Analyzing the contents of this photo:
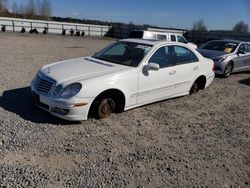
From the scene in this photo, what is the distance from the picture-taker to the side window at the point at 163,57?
607cm

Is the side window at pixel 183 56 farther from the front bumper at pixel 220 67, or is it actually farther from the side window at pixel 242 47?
the side window at pixel 242 47

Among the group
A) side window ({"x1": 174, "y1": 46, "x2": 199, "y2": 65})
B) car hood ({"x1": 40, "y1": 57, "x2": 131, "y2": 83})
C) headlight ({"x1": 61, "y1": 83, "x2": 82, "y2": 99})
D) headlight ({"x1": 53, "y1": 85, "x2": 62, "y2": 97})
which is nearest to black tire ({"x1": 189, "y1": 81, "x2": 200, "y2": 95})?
side window ({"x1": 174, "y1": 46, "x2": 199, "y2": 65})

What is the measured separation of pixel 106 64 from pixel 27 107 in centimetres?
176

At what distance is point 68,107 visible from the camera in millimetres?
4699

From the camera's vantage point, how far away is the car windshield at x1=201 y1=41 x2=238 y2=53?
11.3m

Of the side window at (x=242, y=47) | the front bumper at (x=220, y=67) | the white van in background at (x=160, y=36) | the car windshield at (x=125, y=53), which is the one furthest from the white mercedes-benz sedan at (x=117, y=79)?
the white van in background at (x=160, y=36)

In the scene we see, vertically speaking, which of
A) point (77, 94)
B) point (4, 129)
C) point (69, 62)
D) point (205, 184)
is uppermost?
point (69, 62)

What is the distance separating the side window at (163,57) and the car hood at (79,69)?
2.56ft

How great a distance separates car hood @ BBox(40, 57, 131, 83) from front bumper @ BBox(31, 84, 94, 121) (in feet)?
1.26

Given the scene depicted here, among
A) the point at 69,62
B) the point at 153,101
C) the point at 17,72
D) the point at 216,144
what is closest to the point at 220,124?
the point at 216,144

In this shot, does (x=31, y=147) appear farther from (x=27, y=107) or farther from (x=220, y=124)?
(x=220, y=124)

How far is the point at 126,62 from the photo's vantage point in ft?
19.3

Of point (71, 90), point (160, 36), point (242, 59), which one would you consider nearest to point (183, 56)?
point (71, 90)


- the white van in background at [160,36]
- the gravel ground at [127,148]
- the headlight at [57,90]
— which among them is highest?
the white van in background at [160,36]
